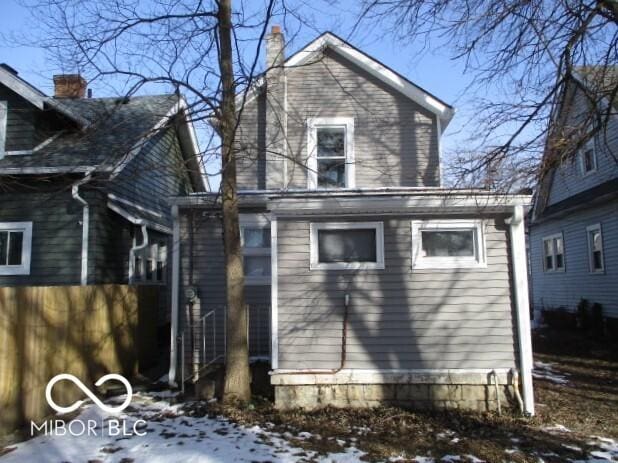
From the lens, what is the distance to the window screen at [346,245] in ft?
25.6

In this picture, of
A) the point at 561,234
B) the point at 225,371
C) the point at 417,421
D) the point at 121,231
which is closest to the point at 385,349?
the point at 417,421

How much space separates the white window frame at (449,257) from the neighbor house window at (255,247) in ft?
9.90

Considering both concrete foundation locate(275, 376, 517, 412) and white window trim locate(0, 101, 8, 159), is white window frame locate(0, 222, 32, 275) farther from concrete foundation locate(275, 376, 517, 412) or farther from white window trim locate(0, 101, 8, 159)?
concrete foundation locate(275, 376, 517, 412)

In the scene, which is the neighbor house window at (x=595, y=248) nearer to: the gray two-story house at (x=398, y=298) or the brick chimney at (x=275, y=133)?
the gray two-story house at (x=398, y=298)

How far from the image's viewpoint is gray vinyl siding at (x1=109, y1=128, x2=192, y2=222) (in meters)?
12.6

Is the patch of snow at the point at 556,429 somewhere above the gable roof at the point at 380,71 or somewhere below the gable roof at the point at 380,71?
below

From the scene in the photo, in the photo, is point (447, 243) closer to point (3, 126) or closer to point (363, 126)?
point (363, 126)

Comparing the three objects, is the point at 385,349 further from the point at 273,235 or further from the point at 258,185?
the point at 258,185

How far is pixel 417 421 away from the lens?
273 inches

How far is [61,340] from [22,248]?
462cm

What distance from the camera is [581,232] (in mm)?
16594

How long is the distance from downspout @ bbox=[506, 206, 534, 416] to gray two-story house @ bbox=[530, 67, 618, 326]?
5.61 m

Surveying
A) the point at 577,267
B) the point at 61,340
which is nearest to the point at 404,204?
the point at 61,340

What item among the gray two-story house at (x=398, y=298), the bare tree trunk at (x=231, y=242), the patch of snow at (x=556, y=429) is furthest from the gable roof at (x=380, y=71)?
the patch of snow at (x=556, y=429)
